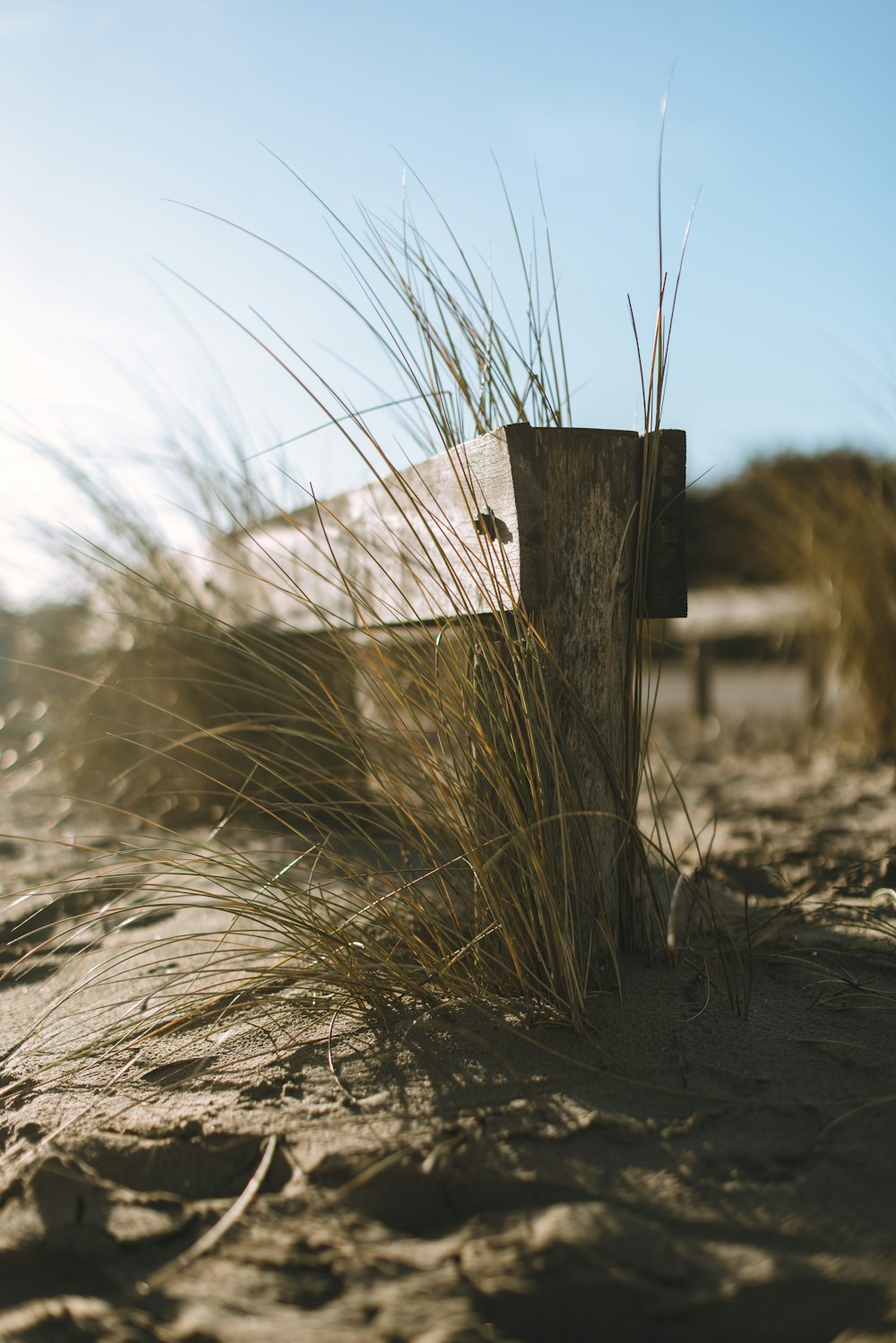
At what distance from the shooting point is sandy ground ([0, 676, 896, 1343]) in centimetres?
89

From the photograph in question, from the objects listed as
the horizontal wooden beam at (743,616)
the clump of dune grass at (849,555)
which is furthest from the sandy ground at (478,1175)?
the horizontal wooden beam at (743,616)

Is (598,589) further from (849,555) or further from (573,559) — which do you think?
(849,555)

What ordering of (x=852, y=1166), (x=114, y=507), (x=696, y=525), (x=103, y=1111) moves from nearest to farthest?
(x=852, y=1166) < (x=103, y=1111) < (x=114, y=507) < (x=696, y=525)

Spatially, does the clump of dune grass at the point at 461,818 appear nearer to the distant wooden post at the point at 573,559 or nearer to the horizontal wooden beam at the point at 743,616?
the distant wooden post at the point at 573,559

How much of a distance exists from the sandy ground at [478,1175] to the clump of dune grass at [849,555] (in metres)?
2.49

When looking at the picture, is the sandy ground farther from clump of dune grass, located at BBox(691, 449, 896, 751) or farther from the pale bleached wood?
clump of dune grass, located at BBox(691, 449, 896, 751)

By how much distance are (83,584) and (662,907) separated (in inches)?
104

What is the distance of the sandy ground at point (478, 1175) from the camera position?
89 centimetres

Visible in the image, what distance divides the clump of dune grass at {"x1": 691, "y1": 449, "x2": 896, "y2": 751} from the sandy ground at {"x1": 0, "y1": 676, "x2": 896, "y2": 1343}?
8.16 ft

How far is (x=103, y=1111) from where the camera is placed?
50.8 inches

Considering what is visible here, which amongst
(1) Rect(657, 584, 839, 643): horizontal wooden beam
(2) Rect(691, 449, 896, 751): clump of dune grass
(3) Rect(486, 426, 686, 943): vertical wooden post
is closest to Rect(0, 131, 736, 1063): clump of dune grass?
(3) Rect(486, 426, 686, 943): vertical wooden post

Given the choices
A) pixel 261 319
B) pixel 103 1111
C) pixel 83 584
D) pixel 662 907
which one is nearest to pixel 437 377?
pixel 261 319

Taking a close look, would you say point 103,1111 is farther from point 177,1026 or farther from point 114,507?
point 114,507

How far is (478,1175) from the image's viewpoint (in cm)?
107
